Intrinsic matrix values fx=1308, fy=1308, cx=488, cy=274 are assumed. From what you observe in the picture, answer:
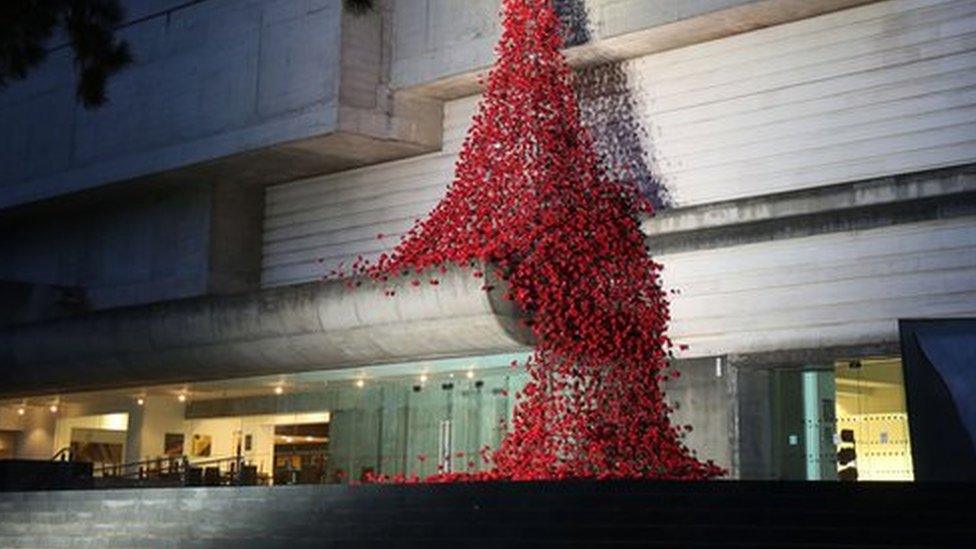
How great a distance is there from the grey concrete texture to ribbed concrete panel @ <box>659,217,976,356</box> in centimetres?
603

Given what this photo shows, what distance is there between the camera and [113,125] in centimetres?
2545

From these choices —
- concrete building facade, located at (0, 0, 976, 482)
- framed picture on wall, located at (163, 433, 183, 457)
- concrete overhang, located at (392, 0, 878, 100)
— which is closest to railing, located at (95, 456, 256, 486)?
framed picture on wall, located at (163, 433, 183, 457)

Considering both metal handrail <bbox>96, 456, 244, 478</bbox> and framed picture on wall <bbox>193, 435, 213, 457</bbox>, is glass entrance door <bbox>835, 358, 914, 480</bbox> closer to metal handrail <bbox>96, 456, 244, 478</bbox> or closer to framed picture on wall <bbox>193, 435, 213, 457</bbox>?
metal handrail <bbox>96, 456, 244, 478</bbox>

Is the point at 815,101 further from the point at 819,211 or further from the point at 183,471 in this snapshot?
the point at 183,471

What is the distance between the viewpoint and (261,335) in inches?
866

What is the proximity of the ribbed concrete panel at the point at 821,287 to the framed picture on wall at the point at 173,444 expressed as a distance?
13.0 meters

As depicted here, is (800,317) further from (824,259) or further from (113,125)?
(113,125)

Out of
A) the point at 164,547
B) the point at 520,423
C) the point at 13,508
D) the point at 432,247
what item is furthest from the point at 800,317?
the point at 13,508

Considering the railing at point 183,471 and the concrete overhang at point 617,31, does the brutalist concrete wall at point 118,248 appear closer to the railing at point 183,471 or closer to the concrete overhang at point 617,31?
the railing at point 183,471

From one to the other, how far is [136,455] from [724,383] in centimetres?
1464

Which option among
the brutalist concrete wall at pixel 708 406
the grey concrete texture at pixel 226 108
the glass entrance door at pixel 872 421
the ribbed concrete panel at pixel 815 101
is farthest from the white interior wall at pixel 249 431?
the glass entrance door at pixel 872 421

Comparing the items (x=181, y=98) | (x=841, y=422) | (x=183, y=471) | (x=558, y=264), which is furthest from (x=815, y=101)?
(x=183, y=471)

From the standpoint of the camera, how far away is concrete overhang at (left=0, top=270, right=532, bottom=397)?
62.6 ft

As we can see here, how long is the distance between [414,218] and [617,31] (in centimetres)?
523
